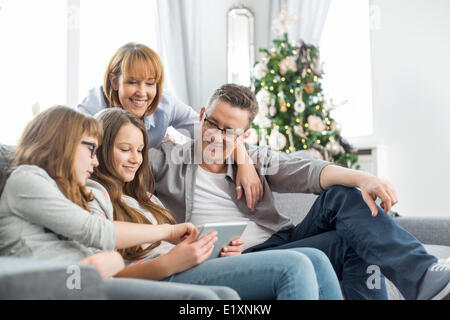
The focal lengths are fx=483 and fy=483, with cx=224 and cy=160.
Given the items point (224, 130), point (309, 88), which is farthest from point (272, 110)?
point (224, 130)

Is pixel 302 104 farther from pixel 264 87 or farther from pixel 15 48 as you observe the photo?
pixel 15 48

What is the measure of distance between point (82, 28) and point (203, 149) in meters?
2.29

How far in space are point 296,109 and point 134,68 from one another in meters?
2.16

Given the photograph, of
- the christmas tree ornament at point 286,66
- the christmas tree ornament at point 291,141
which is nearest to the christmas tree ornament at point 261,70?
the christmas tree ornament at point 286,66

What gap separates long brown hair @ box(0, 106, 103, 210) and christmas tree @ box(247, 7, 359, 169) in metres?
2.66

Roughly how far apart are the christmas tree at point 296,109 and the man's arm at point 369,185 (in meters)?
2.12

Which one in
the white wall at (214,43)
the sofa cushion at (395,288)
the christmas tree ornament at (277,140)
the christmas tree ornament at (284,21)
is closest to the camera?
the sofa cushion at (395,288)

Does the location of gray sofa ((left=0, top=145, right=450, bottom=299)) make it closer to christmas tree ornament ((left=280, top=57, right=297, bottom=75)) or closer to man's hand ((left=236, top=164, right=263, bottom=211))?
man's hand ((left=236, top=164, right=263, bottom=211))

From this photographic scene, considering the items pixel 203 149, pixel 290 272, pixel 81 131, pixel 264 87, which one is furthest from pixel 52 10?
pixel 290 272

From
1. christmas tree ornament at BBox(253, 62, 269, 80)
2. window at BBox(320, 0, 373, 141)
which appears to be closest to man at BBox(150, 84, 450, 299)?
christmas tree ornament at BBox(253, 62, 269, 80)

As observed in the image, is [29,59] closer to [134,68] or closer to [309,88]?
[134,68]

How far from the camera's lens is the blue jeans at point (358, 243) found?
1214 millimetres

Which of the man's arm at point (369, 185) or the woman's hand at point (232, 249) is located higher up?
the man's arm at point (369, 185)

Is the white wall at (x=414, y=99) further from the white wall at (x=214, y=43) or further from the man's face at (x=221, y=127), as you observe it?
the man's face at (x=221, y=127)
